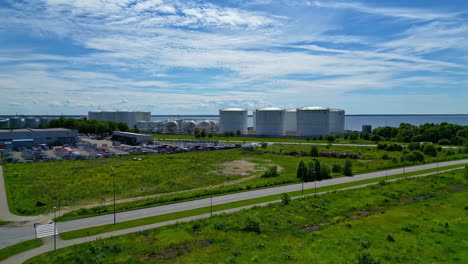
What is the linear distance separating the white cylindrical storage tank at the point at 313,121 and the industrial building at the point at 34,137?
66.3m

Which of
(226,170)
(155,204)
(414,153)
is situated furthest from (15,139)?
(414,153)

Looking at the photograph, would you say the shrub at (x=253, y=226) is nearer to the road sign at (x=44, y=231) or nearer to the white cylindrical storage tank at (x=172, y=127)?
the road sign at (x=44, y=231)

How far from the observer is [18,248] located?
17.3 metres

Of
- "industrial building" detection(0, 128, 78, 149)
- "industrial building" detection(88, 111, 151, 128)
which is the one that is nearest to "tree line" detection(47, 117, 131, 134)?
"industrial building" detection(0, 128, 78, 149)

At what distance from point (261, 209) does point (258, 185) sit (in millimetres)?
7642

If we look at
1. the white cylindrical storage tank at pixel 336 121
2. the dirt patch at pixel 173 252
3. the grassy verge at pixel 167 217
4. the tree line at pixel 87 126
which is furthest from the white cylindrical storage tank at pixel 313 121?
the dirt patch at pixel 173 252

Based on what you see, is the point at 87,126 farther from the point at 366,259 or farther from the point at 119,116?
the point at 366,259

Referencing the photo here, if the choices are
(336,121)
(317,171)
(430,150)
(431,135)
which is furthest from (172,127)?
(317,171)

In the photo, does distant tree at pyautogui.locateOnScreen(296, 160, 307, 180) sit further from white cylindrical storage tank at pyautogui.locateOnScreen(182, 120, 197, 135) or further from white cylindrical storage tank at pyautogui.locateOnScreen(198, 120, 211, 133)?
white cylindrical storage tank at pyautogui.locateOnScreen(182, 120, 197, 135)

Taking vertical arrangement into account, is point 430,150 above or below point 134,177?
above

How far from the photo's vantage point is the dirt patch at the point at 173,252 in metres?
17.0

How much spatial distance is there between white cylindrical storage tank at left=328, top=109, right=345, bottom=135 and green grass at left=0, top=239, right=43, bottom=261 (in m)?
95.4

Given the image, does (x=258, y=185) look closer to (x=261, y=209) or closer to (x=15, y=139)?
(x=261, y=209)

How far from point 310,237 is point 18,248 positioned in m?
17.8
